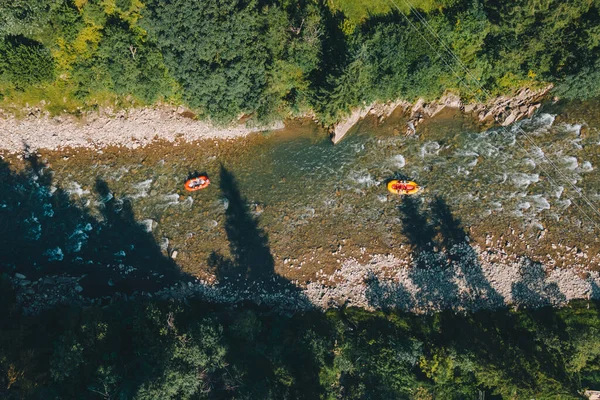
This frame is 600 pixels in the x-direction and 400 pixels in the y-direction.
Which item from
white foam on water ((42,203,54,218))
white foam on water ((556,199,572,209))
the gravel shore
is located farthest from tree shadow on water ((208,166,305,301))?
white foam on water ((556,199,572,209))

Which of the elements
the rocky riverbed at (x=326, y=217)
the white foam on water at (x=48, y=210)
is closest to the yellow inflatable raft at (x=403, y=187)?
the rocky riverbed at (x=326, y=217)

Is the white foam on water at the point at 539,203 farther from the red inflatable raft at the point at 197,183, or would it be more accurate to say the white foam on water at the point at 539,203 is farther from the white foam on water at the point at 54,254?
the white foam on water at the point at 54,254

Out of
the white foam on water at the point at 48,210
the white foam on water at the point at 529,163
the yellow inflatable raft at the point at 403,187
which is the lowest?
the white foam on water at the point at 529,163

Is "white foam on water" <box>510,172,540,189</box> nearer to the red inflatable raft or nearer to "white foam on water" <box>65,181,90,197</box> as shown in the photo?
the red inflatable raft

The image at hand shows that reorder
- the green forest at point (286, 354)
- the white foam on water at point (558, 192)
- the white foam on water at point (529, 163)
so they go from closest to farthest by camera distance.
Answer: the green forest at point (286, 354) → the white foam on water at point (558, 192) → the white foam on water at point (529, 163)

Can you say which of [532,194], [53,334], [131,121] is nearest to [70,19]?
[131,121]

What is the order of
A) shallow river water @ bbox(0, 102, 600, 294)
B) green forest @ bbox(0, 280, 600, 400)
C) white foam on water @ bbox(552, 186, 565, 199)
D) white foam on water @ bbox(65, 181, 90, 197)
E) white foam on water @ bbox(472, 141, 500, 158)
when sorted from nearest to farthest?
1. green forest @ bbox(0, 280, 600, 400)
2. white foam on water @ bbox(65, 181, 90, 197)
3. shallow river water @ bbox(0, 102, 600, 294)
4. white foam on water @ bbox(552, 186, 565, 199)
5. white foam on water @ bbox(472, 141, 500, 158)

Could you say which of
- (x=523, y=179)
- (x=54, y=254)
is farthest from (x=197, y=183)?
(x=523, y=179)
